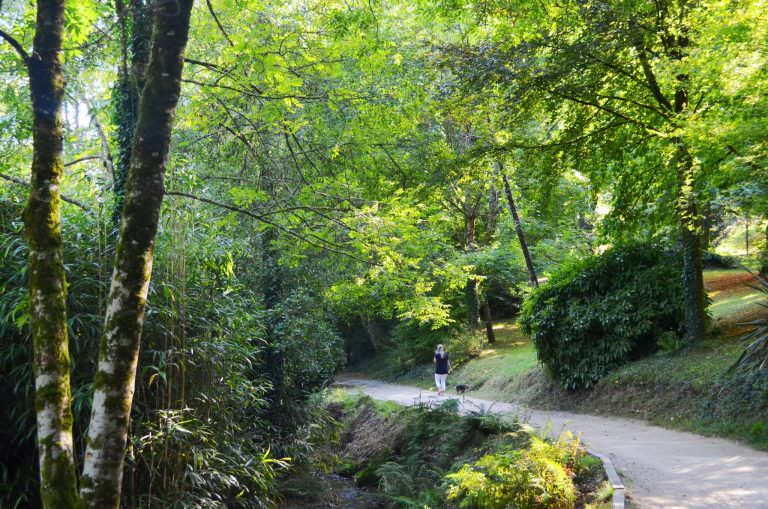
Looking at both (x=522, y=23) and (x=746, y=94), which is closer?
(x=746, y=94)

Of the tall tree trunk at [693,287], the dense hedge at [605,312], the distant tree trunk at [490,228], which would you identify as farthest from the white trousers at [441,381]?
the tall tree trunk at [693,287]

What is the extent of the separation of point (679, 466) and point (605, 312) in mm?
6658

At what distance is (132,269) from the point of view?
156 inches

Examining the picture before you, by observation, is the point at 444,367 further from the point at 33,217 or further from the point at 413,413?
the point at 33,217

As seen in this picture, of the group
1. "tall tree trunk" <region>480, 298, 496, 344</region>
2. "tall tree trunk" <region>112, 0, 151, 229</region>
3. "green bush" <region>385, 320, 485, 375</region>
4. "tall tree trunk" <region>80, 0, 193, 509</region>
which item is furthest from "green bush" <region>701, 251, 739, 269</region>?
"tall tree trunk" <region>80, 0, 193, 509</region>

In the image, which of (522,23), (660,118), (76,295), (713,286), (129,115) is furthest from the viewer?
(713,286)

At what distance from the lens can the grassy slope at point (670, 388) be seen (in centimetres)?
1015

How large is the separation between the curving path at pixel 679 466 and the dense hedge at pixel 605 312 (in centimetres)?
254

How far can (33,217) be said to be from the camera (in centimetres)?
391

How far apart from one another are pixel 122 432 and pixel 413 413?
9.61 meters

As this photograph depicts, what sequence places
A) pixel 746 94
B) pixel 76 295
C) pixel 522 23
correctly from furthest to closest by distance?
pixel 522 23, pixel 746 94, pixel 76 295

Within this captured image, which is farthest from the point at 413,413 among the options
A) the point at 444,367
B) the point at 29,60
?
the point at 29,60

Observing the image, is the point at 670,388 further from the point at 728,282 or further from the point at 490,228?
the point at 490,228

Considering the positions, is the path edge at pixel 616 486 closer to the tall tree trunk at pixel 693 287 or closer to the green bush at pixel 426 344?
the tall tree trunk at pixel 693 287
